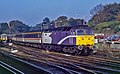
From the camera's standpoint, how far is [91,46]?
31.2 m

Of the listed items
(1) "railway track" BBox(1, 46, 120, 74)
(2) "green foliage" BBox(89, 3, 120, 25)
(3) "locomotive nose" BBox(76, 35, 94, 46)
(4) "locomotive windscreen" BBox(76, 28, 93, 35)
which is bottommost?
(1) "railway track" BBox(1, 46, 120, 74)

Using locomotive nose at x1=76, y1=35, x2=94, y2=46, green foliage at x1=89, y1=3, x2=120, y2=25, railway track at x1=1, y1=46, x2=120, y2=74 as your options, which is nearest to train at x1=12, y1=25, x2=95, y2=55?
locomotive nose at x1=76, y1=35, x2=94, y2=46

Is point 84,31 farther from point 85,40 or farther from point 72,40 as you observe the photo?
point 72,40

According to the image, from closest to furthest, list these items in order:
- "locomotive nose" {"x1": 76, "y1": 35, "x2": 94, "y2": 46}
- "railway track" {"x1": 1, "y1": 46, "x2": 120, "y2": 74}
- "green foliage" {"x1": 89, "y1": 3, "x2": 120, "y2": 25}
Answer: "railway track" {"x1": 1, "y1": 46, "x2": 120, "y2": 74}
"locomotive nose" {"x1": 76, "y1": 35, "x2": 94, "y2": 46}
"green foliage" {"x1": 89, "y1": 3, "x2": 120, "y2": 25}

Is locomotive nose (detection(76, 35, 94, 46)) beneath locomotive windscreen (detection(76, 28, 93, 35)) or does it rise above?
beneath

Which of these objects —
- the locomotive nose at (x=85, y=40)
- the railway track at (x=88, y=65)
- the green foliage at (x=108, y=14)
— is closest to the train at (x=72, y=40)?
the locomotive nose at (x=85, y=40)

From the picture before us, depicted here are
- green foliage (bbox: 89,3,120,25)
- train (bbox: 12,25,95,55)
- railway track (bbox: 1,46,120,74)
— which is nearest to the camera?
railway track (bbox: 1,46,120,74)

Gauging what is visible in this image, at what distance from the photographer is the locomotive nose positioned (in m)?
30.6

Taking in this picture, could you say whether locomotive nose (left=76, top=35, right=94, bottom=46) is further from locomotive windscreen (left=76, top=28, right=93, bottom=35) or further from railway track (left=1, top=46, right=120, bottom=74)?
railway track (left=1, top=46, right=120, bottom=74)

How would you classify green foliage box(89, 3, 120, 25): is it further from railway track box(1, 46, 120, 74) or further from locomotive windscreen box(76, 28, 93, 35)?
railway track box(1, 46, 120, 74)

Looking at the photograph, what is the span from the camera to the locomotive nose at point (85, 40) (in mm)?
30641

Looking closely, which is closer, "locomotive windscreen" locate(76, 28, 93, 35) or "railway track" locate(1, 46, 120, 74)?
"railway track" locate(1, 46, 120, 74)

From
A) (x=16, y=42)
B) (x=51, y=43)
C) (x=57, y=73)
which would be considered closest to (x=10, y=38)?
(x=16, y=42)

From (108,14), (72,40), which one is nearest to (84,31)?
(72,40)
